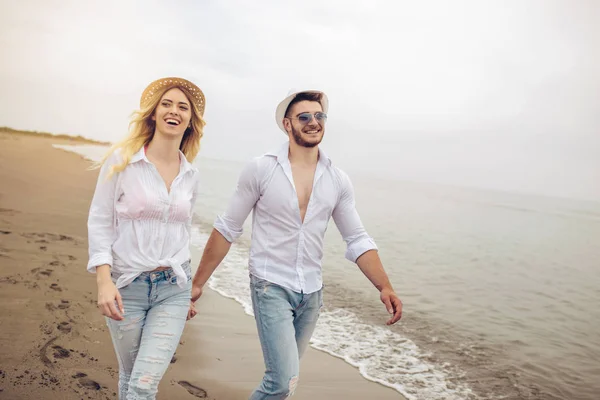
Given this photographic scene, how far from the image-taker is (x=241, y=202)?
321 centimetres

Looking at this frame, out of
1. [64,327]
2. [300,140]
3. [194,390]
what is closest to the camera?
[300,140]

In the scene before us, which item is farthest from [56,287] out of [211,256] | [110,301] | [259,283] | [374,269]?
[374,269]

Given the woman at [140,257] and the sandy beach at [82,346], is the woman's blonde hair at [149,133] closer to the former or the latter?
the woman at [140,257]

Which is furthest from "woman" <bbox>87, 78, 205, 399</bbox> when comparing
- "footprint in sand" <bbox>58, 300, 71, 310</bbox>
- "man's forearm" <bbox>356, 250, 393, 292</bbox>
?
"footprint in sand" <bbox>58, 300, 71, 310</bbox>

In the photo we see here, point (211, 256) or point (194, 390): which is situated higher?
point (211, 256)

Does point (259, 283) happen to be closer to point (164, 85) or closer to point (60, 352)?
point (164, 85)

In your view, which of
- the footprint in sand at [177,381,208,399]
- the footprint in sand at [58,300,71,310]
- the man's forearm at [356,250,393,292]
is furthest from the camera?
the footprint in sand at [58,300,71,310]

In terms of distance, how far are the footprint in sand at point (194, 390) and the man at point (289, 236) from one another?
4.30ft

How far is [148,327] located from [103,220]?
62 centimetres

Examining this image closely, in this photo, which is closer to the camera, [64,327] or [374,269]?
[374,269]

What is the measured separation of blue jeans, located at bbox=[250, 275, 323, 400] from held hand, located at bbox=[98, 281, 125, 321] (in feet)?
2.87

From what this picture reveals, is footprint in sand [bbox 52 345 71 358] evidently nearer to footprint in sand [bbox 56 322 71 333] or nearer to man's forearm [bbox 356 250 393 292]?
footprint in sand [bbox 56 322 71 333]

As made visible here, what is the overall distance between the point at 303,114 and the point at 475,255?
13534mm

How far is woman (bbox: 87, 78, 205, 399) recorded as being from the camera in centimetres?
247
